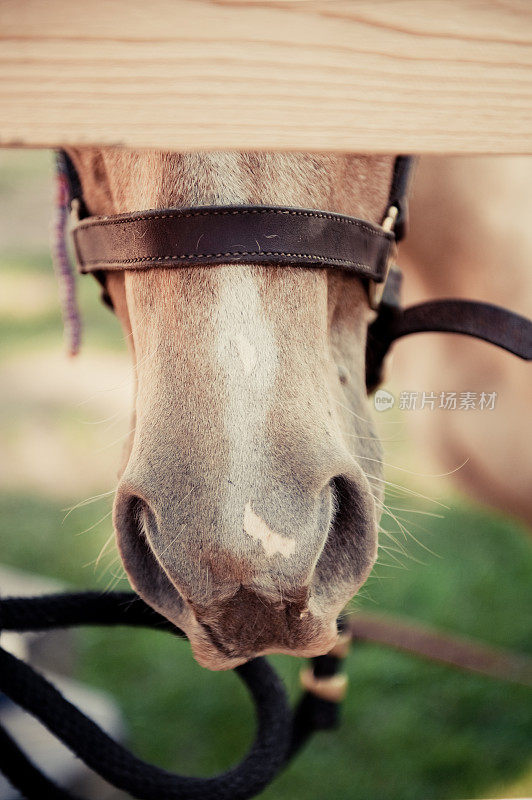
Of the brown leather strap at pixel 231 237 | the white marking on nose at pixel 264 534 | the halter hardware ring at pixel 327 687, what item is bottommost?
the halter hardware ring at pixel 327 687

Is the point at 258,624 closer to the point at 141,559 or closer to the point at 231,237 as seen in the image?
the point at 141,559

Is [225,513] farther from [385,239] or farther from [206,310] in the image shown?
[385,239]

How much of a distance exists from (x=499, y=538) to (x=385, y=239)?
6.48 feet

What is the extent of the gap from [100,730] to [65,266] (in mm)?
652

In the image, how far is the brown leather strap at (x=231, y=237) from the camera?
24.5 inches

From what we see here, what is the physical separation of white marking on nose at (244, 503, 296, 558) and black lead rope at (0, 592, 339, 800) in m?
0.25

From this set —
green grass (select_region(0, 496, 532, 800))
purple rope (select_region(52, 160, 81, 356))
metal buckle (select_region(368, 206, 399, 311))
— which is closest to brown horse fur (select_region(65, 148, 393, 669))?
metal buckle (select_region(368, 206, 399, 311))

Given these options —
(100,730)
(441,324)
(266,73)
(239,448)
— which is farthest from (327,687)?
(266,73)

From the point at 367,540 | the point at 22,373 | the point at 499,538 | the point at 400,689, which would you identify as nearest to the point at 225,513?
the point at 367,540

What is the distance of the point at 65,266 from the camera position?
3.49ft

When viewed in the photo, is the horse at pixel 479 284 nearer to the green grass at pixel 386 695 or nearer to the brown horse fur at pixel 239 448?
the green grass at pixel 386 695

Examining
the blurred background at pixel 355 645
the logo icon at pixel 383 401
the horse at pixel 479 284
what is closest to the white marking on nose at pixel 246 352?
the blurred background at pixel 355 645

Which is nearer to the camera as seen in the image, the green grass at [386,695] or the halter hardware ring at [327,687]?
the halter hardware ring at [327,687]

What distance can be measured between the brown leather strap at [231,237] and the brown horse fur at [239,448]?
0.05 ft
